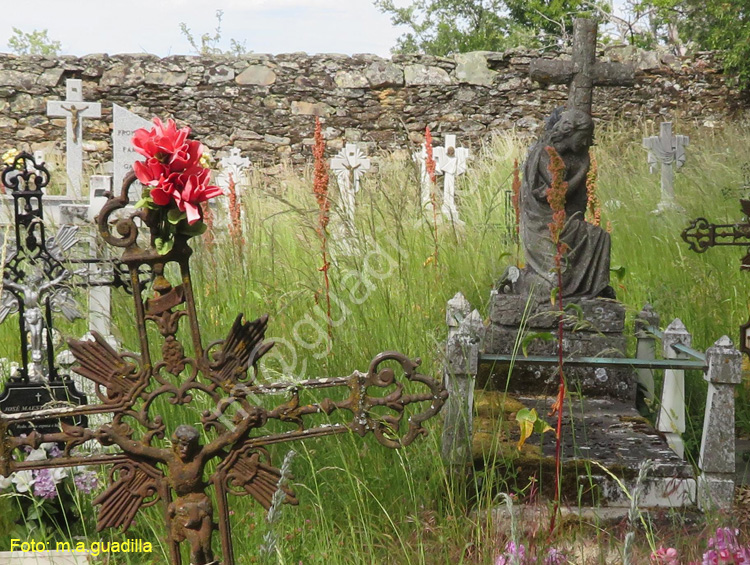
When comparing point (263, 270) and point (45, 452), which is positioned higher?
point (263, 270)

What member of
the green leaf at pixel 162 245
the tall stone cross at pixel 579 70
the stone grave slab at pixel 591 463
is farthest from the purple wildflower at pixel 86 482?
the tall stone cross at pixel 579 70

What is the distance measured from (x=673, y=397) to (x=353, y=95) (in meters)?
10.3

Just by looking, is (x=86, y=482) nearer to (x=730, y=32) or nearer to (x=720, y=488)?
(x=720, y=488)

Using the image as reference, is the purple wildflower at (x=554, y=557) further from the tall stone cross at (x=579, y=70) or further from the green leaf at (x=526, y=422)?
the tall stone cross at (x=579, y=70)

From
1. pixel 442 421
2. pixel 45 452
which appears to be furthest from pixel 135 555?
pixel 442 421

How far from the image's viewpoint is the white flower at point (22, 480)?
2659 mm

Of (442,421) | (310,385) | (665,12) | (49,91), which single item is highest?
(665,12)

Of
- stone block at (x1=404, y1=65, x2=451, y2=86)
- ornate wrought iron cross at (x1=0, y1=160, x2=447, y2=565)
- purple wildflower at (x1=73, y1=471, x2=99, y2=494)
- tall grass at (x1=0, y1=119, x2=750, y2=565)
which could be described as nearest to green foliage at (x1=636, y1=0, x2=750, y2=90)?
stone block at (x1=404, y1=65, x2=451, y2=86)

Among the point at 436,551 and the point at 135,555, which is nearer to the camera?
the point at 436,551

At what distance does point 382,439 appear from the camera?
170 centimetres

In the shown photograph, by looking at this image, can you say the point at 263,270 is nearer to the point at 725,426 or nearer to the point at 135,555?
the point at 135,555

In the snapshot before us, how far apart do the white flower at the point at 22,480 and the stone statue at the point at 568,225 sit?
2219mm

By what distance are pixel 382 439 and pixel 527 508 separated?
1103 mm

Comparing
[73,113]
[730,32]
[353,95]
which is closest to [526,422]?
[73,113]
